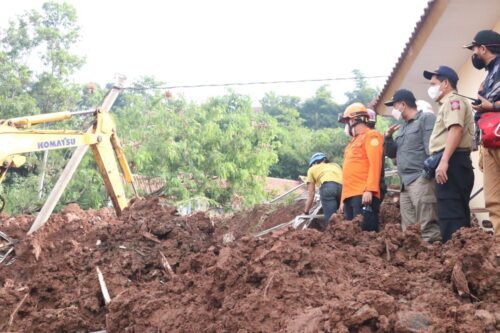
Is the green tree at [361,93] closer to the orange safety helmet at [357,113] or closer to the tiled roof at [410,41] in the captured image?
the tiled roof at [410,41]

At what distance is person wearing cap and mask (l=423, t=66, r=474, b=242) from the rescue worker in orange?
2.88 ft

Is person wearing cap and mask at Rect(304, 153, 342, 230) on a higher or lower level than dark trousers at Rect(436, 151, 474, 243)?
lower

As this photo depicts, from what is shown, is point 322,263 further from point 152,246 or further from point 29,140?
point 29,140

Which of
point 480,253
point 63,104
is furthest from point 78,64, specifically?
point 480,253

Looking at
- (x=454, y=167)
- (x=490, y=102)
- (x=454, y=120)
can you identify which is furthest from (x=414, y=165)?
(x=490, y=102)

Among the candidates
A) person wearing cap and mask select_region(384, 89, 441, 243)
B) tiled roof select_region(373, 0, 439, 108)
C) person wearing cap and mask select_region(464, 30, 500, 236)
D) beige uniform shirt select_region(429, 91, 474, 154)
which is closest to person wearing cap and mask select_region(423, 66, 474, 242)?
beige uniform shirt select_region(429, 91, 474, 154)

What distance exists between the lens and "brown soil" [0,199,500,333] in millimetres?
3125

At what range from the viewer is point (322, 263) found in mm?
4066

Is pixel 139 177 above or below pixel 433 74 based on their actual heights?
below

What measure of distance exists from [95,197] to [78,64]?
30.4 ft

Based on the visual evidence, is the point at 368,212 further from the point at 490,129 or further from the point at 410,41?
the point at 410,41

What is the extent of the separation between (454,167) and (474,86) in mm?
3346

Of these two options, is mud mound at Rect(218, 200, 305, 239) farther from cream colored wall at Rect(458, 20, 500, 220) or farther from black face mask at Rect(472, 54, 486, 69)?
black face mask at Rect(472, 54, 486, 69)

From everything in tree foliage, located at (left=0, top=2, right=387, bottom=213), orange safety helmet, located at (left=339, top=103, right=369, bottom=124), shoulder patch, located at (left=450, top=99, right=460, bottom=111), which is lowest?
tree foliage, located at (left=0, top=2, right=387, bottom=213)
